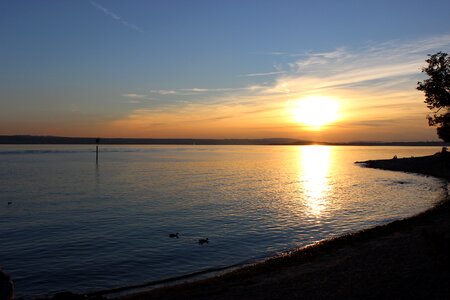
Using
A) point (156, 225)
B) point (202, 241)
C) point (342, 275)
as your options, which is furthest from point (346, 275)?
point (156, 225)

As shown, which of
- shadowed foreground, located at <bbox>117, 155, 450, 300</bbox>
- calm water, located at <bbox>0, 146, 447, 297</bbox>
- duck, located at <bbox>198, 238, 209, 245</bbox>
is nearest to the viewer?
shadowed foreground, located at <bbox>117, 155, 450, 300</bbox>

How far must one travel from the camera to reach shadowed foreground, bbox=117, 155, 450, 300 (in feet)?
46.5

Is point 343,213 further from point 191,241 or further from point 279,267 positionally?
point 279,267

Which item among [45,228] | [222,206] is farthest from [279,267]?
[222,206]

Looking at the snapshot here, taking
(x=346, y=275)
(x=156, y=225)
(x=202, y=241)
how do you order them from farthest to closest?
(x=156, y=225) → (x=202, y=241) → (x=346, y=275)

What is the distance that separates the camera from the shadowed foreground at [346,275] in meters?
14.2

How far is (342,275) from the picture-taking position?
16.5 m

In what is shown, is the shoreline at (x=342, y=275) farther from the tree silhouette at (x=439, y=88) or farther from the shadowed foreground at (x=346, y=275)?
the tree silhouette at (x=439, y=88)

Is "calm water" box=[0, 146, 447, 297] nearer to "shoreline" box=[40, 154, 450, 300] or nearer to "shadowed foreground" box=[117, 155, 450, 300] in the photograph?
"shoreline" box=[40, 154, 450, 300]

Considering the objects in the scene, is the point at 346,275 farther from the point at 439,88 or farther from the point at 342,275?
the point at 439,88

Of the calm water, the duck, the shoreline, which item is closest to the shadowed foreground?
the shoreline

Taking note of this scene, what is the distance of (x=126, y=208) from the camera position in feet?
133

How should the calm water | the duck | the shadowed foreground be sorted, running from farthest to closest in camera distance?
1. the duck
2. the calm water
3. the shadowed foreground

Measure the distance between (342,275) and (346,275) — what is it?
16cm
